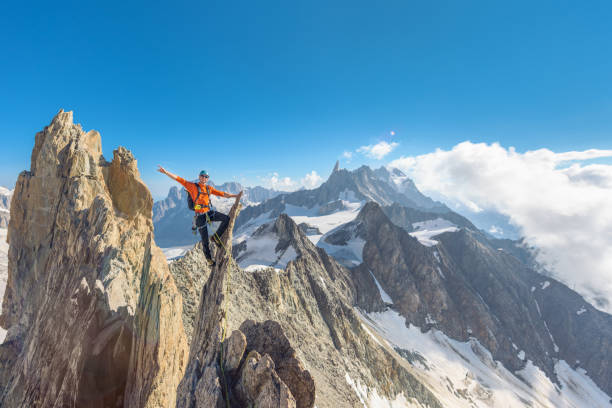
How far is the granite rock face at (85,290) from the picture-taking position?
1169cm

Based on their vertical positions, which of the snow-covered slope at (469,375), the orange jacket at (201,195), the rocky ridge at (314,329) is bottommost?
the snow-covered slope at (469,375)

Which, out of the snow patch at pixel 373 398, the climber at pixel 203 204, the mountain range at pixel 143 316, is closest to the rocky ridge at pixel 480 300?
the mountain range at pixel 143 316

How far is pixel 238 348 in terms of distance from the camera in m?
9.41

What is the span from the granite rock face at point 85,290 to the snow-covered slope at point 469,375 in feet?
196

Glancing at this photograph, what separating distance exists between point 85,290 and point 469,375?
10188 centimetres

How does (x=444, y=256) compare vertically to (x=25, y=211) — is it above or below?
below

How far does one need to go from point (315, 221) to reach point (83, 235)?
17607cm

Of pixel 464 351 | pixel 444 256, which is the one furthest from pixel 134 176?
pixel 444 256

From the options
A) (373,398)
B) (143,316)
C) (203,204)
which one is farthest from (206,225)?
(373,398)

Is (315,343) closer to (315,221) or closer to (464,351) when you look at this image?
(464,351)

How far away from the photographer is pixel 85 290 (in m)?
12.9

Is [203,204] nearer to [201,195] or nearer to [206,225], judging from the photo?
[201,195]

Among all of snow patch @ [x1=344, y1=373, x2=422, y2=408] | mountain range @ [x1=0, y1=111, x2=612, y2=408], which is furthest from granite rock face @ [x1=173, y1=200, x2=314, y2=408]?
snow patch @ [x1=344, y1=373, x2=422, y2=408]

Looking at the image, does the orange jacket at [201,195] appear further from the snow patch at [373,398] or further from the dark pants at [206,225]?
the snow patch at [373,398]
